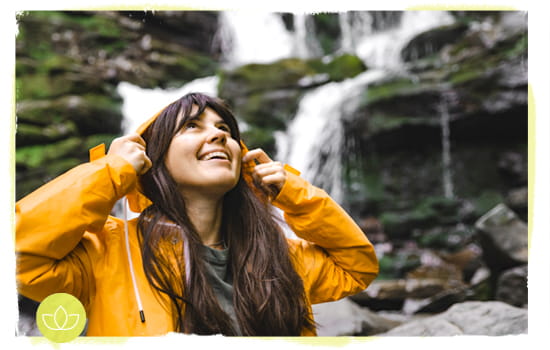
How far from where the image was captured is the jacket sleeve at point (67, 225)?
1.06 m

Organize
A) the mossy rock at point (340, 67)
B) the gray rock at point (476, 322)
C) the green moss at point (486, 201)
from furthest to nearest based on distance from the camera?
the mossy rock at point (340, 67) < the green moss at point (486, 201) < the gray rock at point (476, 322)

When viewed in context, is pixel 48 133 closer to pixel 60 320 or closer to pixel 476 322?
pixel 60 320

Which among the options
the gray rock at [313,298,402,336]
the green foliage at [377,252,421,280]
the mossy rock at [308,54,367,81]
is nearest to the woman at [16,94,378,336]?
the gray rock at [313,298,402,336]

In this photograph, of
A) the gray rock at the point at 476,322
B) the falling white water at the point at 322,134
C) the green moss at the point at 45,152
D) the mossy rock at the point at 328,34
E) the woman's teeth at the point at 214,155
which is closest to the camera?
the woman's teeth at the point at 214,155

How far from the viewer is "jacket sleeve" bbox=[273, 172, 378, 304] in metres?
1.36

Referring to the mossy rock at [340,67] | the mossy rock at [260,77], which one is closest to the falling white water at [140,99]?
the mossy rock at [260,77]

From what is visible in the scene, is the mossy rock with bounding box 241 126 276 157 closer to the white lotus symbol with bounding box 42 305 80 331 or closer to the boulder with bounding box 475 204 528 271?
the boulder with bounding box 475 204 528 271

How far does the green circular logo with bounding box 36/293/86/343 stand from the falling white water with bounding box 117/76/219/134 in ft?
8.05

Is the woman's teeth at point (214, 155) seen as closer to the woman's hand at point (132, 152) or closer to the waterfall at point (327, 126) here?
the woman's hand at point (132, 152)

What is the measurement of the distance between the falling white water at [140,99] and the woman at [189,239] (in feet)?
7.66

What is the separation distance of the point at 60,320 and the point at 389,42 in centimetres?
492

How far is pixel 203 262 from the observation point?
1297 mm

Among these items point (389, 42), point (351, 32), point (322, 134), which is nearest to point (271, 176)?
point (322, 134)

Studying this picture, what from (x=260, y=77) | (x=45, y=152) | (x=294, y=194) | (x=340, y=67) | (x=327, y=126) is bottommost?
(x=294, y=194)
